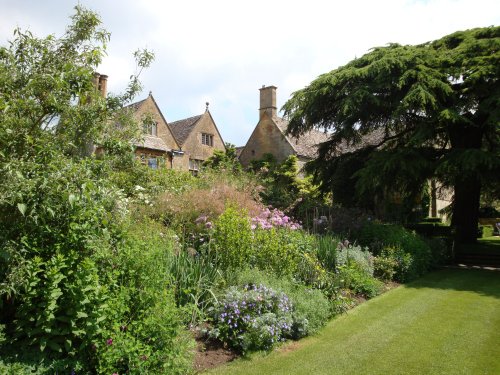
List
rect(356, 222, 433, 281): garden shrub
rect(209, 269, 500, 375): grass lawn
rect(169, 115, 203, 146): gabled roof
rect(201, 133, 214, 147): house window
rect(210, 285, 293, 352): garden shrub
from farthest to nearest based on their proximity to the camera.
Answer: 1. rect(201, 133, 214, 147): house window
2. rect(169, 115, 203, 146): gabled roof
3. rect(356, 222, 433, 281): garden shrub
4. rect(210, 285, 293, 352): garden shrub
5. rect(209, 269, 500, 375): grass lawn

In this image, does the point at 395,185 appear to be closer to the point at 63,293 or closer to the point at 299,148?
the point at 63,293

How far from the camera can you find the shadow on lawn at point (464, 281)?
9586 mm

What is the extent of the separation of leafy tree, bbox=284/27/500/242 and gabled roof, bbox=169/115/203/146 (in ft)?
65.3

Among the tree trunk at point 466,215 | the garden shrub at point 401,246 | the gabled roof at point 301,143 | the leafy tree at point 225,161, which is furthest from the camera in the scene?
the gabled roof at point 301,143

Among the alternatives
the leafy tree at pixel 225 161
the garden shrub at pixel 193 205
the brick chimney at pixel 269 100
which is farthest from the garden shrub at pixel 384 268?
the brick chimney at pixel 269 100

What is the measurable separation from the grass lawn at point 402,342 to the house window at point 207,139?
29.9 metres

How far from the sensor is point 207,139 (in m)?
37.5

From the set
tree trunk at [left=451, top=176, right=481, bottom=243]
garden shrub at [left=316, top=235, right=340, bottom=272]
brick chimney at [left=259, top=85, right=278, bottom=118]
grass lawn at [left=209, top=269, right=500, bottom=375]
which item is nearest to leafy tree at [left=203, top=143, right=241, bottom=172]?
brick chimney at [left=259, top=85, right=278, bottom=118]

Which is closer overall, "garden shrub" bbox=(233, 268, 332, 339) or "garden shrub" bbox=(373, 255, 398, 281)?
"garden shrub" bbox=(233, 268, 332, 339)

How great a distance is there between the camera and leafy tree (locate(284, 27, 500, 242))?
12828 millimetres

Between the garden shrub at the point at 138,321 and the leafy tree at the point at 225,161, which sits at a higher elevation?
the leafy tree at the point at 225,161

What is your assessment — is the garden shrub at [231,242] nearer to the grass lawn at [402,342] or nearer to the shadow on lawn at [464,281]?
the grass lawn at [402,342]

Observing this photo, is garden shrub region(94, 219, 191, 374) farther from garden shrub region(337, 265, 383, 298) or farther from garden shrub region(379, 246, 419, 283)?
garden shrub region(379, 246, 419, 283)

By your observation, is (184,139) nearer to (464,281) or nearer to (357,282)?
(464,281)
